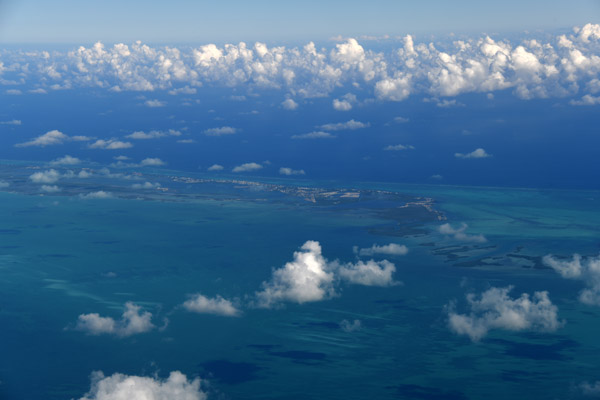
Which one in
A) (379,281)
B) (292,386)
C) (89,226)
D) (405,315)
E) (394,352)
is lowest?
(292,386)

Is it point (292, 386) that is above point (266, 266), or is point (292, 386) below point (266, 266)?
below

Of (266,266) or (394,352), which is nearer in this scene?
(394,352)

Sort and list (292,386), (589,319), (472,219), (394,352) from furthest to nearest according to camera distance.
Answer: (472,219), (589,319), (394,352), (292,386)

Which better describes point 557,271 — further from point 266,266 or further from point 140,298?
point 140,298

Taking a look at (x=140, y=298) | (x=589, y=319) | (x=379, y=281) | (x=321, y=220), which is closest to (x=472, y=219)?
(x=321, y=220)

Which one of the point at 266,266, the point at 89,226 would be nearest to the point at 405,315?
the point at 266,266

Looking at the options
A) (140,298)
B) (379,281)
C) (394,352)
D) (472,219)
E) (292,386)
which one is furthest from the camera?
(472,219)
